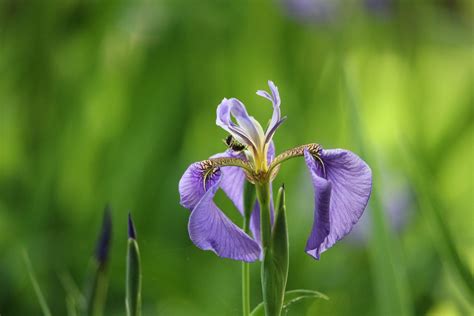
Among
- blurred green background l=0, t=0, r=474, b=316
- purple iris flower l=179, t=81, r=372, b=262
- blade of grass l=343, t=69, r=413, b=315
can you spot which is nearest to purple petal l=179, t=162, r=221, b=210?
purple iris flower l=179, t=81, r=372, b=262

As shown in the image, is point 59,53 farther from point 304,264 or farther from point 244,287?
point 244,287

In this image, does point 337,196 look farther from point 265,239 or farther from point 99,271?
point 99,271

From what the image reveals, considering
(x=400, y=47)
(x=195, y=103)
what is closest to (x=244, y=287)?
(x=195, y=103)

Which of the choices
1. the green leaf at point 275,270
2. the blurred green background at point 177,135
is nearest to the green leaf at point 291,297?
the green leaf at point 275,270

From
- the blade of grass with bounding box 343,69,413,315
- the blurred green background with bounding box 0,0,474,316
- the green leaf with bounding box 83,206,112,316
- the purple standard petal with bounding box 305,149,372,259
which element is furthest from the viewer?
the blurred green background with bounding box 0,0,474,316

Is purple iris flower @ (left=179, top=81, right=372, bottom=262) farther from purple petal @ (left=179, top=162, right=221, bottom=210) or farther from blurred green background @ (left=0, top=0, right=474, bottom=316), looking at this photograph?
blurred green background @ (left=0, top=0, right=474, bottom=316)

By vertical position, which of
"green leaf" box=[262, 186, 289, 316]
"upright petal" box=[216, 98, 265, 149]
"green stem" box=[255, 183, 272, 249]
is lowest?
"green leaf" box=[262, 186, 289, 316]

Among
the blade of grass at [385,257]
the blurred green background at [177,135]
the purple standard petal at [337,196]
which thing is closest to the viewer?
the purple standard petal at [337,196]

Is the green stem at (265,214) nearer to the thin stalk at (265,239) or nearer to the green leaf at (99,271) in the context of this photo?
the thin stalk at (265,239)

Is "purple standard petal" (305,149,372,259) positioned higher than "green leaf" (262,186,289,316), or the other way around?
"purple standard petal" (305,149,372,259)
